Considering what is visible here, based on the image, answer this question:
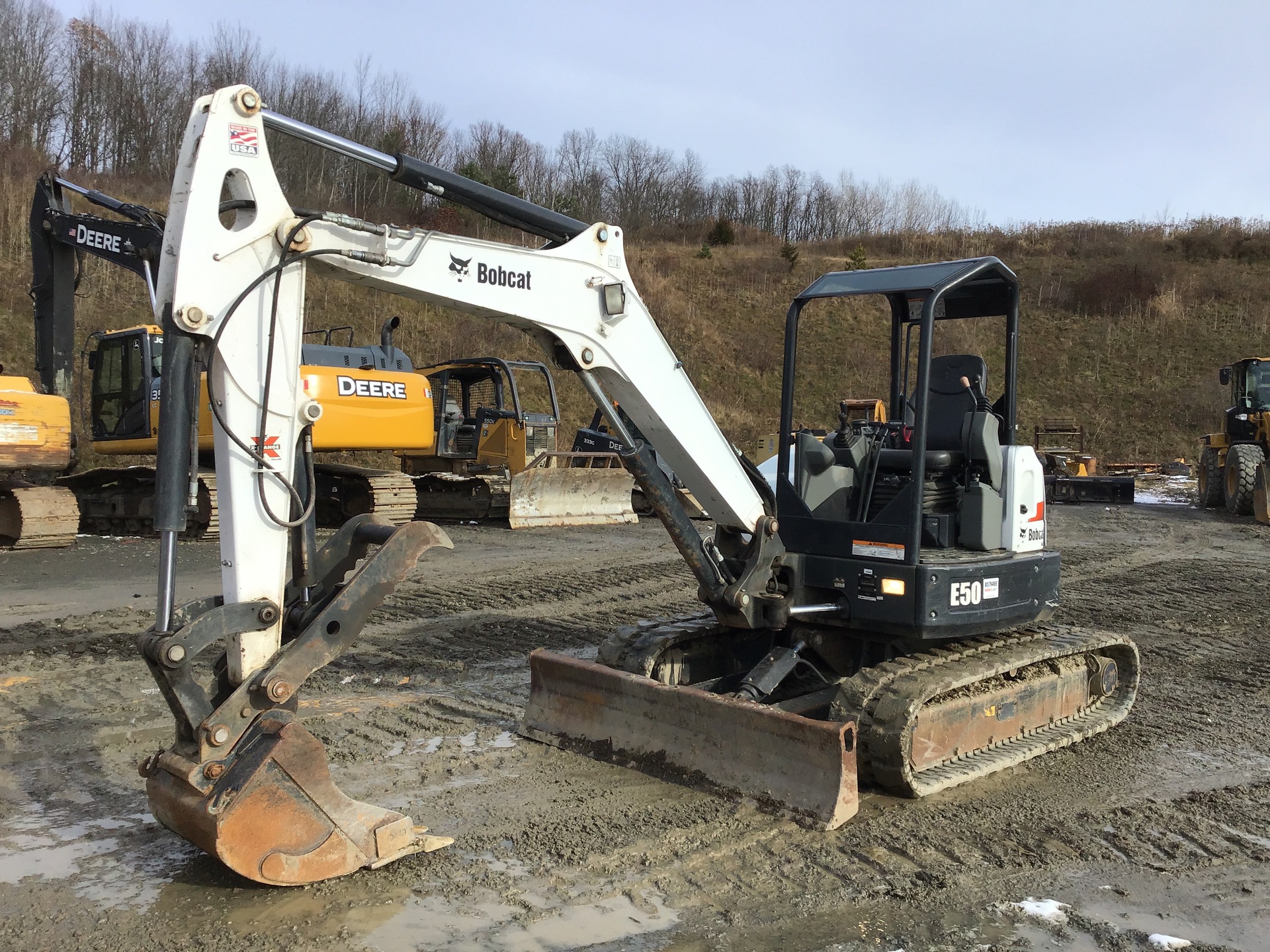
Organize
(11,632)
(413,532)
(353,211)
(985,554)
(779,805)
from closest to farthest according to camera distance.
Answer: (413,532) → (779,805) → (985,554) → (11,632) → (353,211)

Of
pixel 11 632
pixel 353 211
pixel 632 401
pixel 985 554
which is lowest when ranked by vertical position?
pixel 11 632

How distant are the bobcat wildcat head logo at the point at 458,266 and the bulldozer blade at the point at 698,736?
80.2 inches

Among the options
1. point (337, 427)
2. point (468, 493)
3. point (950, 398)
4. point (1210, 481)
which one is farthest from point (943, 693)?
point (1210, 481)

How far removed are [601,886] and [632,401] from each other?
207 centimetres

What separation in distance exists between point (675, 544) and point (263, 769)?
7.08ft

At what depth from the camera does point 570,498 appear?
1521 centimetres

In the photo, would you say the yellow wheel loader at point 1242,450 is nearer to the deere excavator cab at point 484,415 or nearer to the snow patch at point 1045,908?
the deere excavator cab at point 484,415

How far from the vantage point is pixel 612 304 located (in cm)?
457

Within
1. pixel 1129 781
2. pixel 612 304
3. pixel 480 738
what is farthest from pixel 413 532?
pixel 1129 781

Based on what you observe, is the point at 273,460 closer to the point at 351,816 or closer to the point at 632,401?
the point at 351,816

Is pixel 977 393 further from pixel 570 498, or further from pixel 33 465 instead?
pixel 570 498

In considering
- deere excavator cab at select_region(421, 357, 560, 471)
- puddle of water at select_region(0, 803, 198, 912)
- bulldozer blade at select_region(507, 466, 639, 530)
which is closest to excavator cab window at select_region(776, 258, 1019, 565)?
puddle of water at select_region(0, 803, 198, 912)

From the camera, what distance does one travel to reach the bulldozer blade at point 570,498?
48.4 feet

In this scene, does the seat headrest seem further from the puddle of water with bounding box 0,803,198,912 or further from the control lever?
the puddle of water with bounding box 0,803,198,912
